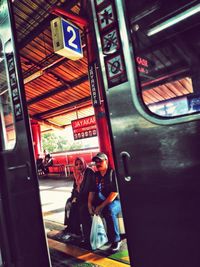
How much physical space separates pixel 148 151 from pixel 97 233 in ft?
7.03

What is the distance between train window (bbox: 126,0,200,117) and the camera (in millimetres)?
1302

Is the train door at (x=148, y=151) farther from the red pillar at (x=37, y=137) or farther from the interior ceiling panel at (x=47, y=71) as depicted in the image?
the red pillar at (x=37, y=137)

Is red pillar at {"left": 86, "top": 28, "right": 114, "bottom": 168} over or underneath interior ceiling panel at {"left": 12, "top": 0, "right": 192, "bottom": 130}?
underneath

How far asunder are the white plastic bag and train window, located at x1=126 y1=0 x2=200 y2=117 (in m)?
1.87

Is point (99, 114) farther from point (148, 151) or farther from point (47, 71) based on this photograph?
point (47, 71)

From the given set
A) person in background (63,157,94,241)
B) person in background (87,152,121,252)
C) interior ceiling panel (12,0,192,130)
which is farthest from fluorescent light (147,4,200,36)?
person in background (63,157,94,241)

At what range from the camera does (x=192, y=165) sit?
1.07 m

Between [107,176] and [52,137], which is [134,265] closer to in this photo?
[107,176]

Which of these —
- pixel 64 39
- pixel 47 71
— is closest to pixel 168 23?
pixel 64 39

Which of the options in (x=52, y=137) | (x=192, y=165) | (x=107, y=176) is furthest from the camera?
(x=52, y=137)

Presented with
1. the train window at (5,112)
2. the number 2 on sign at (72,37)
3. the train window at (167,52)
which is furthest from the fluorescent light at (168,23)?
the number 2 on sign at (72,37)

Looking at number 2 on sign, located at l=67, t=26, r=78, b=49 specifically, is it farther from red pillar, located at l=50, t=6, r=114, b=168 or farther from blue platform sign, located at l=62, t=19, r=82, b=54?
red pillar, located at l=50, t=6, r=114, b=168

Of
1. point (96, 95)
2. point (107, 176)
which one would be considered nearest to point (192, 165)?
point (107, 176)

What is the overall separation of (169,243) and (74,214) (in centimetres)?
264
